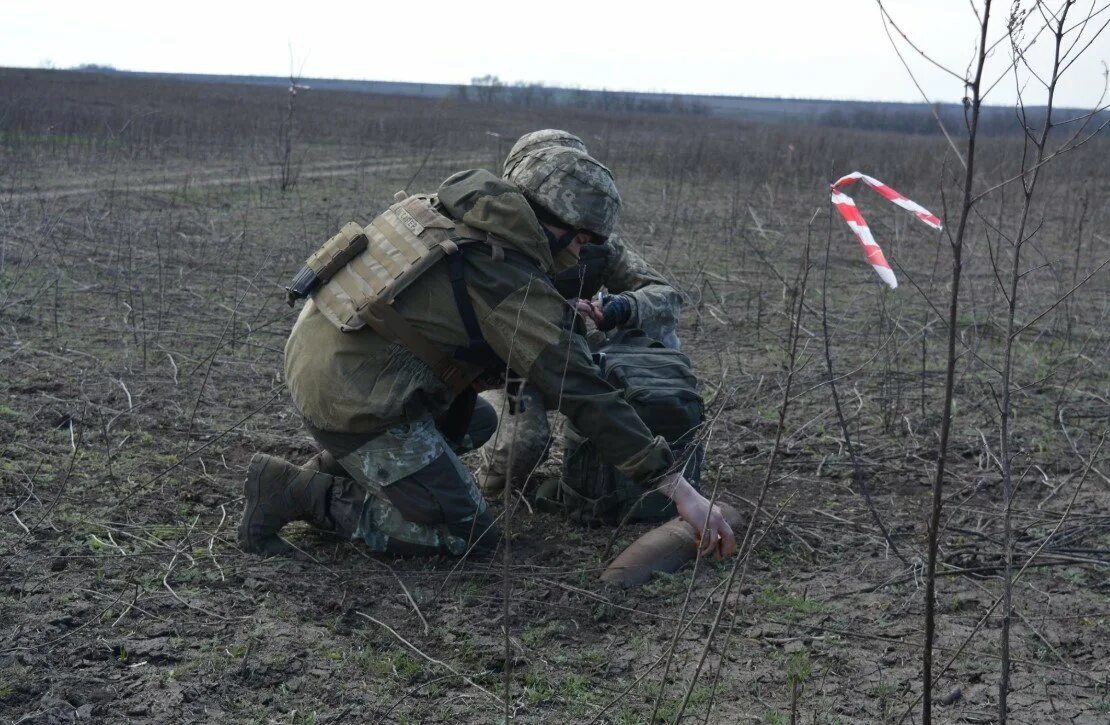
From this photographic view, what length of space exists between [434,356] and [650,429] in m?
0.85

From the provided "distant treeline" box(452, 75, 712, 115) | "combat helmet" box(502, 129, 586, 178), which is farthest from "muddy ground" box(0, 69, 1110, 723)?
"distant treeline" box(452, 75, 712, 115)

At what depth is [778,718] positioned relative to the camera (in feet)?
8.35

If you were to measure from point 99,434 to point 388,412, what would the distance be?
1.67 m

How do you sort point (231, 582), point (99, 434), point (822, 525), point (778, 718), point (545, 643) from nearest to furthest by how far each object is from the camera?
point (778, 718) → point (545, 643) → point (231, 582) → point (822, 525) → point (99, 434)

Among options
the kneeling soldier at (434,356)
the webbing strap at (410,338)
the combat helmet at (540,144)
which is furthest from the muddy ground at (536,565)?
the combat helmet at (540,144)

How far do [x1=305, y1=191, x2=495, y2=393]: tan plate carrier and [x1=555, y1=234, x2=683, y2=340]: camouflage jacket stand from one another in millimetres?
831

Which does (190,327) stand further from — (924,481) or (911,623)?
(911,623)

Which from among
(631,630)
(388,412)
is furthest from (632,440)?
(388,412)

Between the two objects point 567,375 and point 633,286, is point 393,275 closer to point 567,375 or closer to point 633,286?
point 567,375

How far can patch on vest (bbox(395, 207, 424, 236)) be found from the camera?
3.20 meters

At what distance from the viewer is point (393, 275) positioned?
10.4 feet

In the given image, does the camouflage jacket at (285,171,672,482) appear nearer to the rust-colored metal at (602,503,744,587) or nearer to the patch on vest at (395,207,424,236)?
the patch on vest at (395,207,424,236)

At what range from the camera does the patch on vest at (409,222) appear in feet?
10.5

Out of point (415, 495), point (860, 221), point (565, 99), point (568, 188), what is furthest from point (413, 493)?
point (565, 99)
